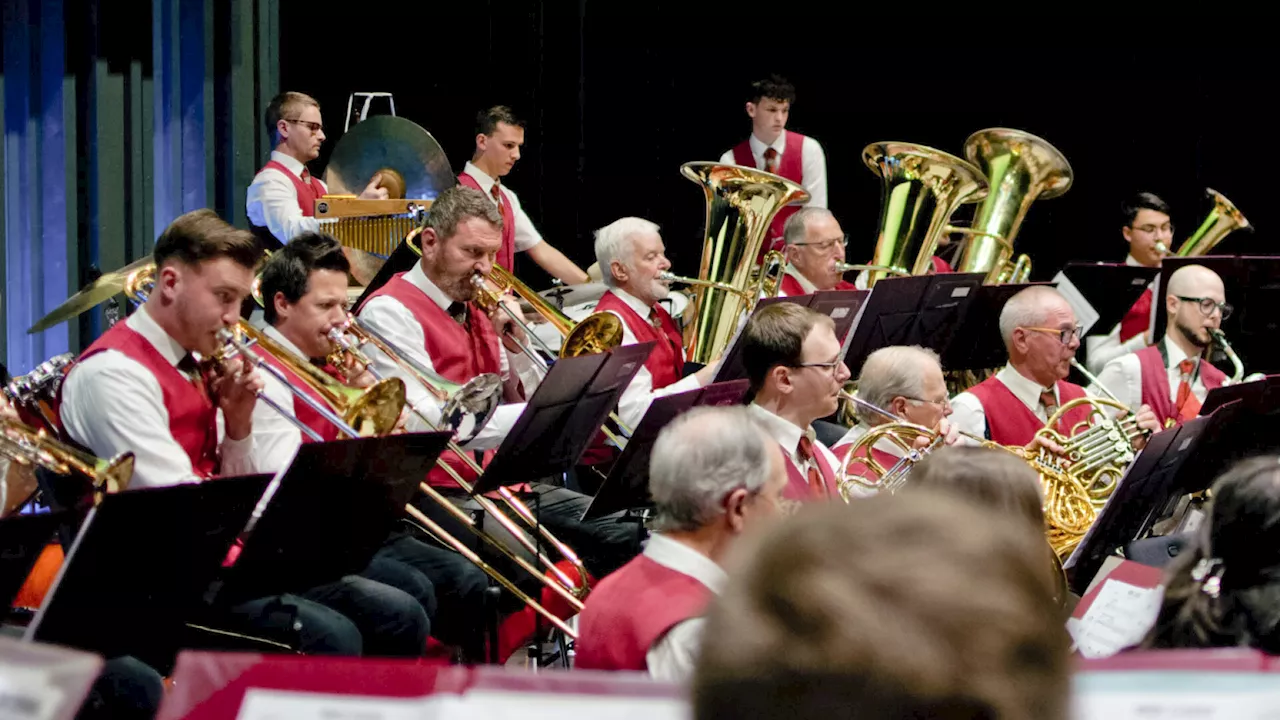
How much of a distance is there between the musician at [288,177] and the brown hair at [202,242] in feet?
9.29

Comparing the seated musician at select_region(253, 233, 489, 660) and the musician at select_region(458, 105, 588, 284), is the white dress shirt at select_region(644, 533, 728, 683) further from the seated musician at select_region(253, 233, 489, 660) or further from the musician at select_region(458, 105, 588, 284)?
the musician at select_region(458, 105, 588, 284)

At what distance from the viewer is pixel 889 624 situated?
0.76m

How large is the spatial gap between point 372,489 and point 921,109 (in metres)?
6.54

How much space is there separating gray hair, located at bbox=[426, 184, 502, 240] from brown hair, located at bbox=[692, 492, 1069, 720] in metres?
3.76

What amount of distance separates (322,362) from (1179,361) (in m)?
3.27

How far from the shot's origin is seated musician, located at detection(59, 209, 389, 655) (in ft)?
10.5

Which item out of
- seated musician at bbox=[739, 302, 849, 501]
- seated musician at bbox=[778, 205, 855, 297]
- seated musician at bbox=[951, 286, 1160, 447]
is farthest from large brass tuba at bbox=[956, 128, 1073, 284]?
seated musician at bbox=[739, 302, 849, 501]

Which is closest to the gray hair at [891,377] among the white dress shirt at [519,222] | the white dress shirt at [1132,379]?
the white dress shirt at [1132,379]

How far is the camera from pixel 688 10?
888 cm

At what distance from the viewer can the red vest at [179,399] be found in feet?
10.8

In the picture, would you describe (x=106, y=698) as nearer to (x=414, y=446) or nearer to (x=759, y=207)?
(x=414, y=446)

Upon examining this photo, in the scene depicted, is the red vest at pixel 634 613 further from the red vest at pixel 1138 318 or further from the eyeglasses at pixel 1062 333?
the red vest at pixel 1138 318

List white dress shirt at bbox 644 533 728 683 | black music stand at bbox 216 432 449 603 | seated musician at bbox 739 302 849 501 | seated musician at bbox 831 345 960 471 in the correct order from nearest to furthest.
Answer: white dress shirt at bbox 644 533 728 683, black music stand at bbox 216 432 449 603, seated musician at bbox 739 302 849 501, seated musician at bbox 831 345 960 471

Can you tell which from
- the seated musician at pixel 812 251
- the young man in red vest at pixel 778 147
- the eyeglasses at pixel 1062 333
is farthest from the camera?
the young man in red vest at pixel 778 147
